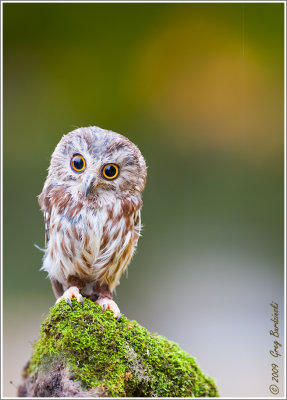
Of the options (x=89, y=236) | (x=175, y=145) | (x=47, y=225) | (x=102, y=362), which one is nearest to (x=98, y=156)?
(x=89, y=236)

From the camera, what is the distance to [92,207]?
57.4 inches

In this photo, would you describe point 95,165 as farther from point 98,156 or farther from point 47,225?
point 47,225

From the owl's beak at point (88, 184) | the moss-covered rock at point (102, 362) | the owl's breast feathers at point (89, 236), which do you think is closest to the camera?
the moss-covered rock at point (102, 362)

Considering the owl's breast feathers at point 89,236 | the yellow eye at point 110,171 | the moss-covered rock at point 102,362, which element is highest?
the yellow eye at point 110,171

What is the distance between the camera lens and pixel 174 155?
2.24m

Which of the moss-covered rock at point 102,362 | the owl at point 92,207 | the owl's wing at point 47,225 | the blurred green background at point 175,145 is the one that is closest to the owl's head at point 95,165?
the owl at point 92,207

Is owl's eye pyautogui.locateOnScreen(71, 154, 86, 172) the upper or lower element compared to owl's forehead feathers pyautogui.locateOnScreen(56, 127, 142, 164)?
lower

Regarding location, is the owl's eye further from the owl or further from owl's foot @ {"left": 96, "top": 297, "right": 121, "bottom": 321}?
owl's foot @ {"left": 96, "top": 297, "right": 121, "bottom": 321}

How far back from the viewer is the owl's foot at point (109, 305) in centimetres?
138

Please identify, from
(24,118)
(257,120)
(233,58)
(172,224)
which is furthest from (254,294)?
(24,118)

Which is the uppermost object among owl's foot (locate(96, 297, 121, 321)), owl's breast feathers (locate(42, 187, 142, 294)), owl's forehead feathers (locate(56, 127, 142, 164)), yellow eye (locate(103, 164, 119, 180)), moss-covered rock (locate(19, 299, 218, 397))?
owl's forehead feathers (locate(56, 127, 142, 164))

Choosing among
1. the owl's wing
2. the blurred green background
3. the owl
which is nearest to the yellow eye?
the owl

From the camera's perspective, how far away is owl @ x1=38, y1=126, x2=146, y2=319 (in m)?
1.42

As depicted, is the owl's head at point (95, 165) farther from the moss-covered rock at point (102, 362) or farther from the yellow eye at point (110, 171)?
the moss-covered rock at point (102, 362)
